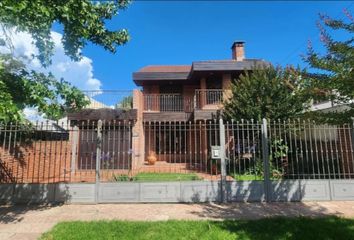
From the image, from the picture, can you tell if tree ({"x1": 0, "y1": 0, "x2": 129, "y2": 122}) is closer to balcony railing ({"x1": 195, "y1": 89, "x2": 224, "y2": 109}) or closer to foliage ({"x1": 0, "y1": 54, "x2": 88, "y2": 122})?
foliage ({"x1": 0, "y1": 54, "x2": 88, "y2": 122})

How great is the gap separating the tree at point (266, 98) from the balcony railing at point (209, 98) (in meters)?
4.54

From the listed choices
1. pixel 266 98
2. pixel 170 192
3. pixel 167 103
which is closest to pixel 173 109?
pixel 167 103

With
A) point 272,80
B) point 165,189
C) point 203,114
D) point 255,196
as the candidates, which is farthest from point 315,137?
point 203,114

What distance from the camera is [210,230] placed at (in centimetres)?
602

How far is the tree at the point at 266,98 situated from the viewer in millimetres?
13195

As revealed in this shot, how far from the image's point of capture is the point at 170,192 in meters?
8.95

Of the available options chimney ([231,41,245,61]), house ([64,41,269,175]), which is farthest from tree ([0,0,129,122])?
chimney ([231,41,245,61])

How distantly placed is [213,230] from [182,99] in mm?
14614

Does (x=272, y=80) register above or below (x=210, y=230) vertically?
above

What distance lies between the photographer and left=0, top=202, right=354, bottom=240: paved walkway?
276 inches

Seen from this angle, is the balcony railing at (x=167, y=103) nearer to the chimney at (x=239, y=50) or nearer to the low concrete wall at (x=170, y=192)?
the chimney at (x=239, y=50)

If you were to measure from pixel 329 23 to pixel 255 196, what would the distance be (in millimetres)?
5459

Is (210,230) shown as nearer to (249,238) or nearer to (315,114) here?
(249,238)

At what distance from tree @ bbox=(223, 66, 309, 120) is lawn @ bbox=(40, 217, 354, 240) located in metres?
6.97
